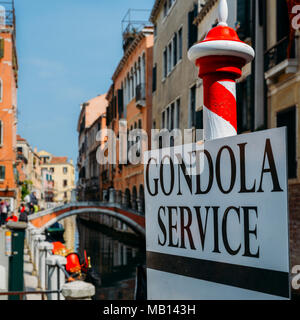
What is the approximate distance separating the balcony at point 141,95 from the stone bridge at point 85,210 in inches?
192

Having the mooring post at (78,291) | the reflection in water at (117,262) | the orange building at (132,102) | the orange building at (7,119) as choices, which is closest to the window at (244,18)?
the reflection in water at (117,262)

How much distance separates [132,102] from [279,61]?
56.2ft

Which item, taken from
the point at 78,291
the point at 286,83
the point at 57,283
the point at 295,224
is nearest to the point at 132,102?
the point at 286,83

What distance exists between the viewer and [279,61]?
909cm

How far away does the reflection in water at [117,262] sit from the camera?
1319 cm

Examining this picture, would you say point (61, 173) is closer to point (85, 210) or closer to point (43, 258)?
point (85, 210)

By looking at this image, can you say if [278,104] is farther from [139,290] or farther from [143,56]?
[143,56]

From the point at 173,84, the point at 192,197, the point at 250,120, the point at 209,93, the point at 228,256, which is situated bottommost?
the point at 228,256

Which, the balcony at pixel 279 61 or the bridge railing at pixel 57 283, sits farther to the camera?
the balcony at pixel 279 61

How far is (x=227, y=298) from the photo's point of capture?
5.16ft

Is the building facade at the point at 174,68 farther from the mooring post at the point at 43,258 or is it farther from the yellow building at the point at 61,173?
the yellow building at the point at 61,173

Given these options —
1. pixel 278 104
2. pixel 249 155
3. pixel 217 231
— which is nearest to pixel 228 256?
pixel 217 231

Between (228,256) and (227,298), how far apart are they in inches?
5.2

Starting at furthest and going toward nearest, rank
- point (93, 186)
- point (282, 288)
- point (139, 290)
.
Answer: point (93, 186) < point (139, 290) < point (282, 288)
